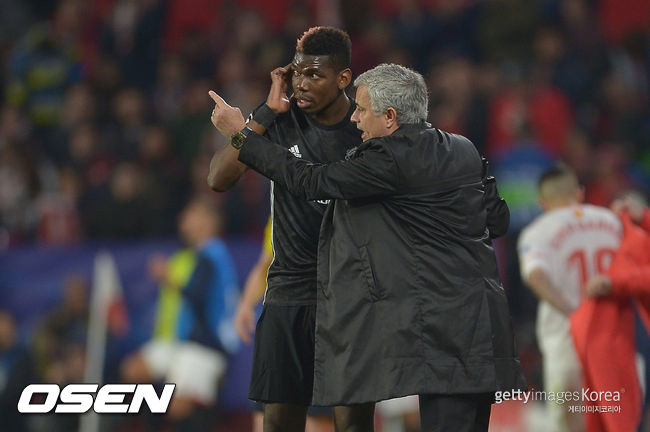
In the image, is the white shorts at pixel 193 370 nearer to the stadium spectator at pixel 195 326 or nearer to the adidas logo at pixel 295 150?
the stadium spectator at pixel 195 326

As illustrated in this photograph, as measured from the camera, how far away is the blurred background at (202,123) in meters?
9.00

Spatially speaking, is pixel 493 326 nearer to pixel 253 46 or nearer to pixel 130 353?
pixel 130 353

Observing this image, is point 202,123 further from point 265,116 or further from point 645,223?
point 265,116

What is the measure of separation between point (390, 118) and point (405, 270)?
60cm

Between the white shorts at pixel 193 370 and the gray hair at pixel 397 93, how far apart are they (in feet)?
15.3

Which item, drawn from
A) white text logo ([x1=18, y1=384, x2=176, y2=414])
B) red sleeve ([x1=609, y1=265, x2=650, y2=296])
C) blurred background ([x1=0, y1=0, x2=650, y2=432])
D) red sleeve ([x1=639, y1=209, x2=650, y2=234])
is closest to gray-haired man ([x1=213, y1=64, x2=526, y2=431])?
white text logo ([x1=18, y1=384, x2=176, y2=414])

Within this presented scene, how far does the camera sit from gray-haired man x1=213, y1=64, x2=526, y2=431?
12.9ft

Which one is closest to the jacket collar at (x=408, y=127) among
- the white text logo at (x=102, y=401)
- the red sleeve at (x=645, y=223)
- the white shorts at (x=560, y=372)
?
the white text logo at (x=102, y=401)

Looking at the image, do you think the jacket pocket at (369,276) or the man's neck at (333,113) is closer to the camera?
the jacket pocket at (369,276)

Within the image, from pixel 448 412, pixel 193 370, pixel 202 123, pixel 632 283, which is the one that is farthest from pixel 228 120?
pixel 202 123

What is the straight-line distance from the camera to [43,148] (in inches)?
468

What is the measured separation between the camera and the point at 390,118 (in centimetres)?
412

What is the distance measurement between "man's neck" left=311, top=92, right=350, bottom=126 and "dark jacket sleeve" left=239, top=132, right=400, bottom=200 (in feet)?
1.49

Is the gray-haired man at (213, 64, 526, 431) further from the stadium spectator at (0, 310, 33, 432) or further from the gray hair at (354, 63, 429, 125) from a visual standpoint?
the stadium spectator at (0, 310, 33, 432)
